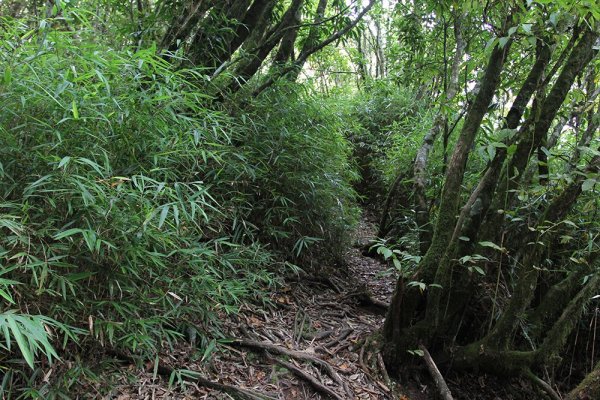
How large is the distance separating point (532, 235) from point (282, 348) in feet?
5.98

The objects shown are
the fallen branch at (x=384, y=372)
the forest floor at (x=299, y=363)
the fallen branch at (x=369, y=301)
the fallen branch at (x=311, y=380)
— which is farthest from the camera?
the fallen branch at (x=369, y=301)

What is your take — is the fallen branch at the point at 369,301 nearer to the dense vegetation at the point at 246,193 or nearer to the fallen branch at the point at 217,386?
the dense vegetation at the point at 246,193

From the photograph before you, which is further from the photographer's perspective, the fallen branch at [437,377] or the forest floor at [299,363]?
the fallen branch at [437,377]

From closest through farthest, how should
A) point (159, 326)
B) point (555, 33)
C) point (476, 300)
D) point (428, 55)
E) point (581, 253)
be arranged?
point (159, 326) < point (555, 33) < point (581, 253) < point (476, 300) < point (428, 55)

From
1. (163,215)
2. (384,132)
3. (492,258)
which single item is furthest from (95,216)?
(384,132)

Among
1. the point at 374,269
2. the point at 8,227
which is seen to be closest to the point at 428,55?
the point at 374,269

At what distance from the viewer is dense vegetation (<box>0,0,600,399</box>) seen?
170cm

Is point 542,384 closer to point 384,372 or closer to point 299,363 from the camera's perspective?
point 384,372

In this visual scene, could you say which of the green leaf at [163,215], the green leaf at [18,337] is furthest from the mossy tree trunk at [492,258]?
the green leaf at [18,337]

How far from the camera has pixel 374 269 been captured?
179 inches

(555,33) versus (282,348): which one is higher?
(555,33)

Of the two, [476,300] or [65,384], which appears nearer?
[65,384]

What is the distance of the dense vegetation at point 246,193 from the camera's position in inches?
67.1

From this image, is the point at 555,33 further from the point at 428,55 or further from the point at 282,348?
the point at 428,55
